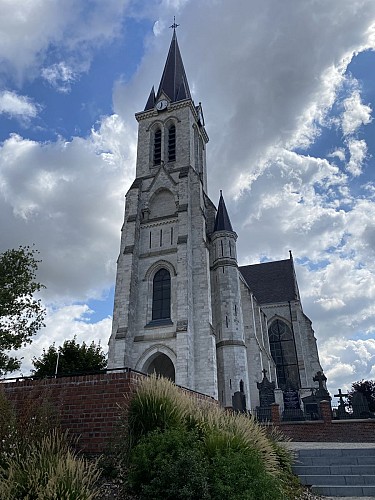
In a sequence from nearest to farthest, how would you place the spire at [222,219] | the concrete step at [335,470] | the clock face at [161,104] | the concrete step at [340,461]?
the concrete step at [335,470], the concrete step at [340,461], the spire at [222,219], the clock face at [161,104]

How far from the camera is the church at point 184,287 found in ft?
78.6

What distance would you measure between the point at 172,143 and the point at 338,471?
29217 millimetres

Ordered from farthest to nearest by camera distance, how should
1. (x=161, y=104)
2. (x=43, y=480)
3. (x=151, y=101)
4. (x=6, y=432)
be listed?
(x=151, y=101) → (x=161, y=104) → (x=6, y=432) → (x=43, y=480)

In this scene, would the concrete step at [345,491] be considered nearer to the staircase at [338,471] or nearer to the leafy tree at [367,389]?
the staircase at [338,471]

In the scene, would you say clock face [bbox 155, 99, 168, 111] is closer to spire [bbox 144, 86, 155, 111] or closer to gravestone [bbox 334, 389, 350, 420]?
spire [bbox 144, 86, 155, 111]

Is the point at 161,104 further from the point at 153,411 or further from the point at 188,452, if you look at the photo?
the point at 188,452

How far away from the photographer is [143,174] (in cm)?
3225

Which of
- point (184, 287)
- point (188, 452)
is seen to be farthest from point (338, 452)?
point (184, 287)

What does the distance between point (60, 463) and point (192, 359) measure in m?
19.0

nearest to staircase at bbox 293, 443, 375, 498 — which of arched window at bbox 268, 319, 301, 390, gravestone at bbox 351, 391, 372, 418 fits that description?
gravestone at bbox 351, 391, 372, 418

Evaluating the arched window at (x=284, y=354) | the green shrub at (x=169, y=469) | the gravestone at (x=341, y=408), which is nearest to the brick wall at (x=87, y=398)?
the green shrub at (x=169, y=469)

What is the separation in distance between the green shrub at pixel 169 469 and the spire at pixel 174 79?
3527 cm

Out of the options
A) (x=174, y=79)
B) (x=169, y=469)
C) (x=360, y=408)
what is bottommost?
(x=169, y=469)

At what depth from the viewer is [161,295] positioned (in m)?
26.4
